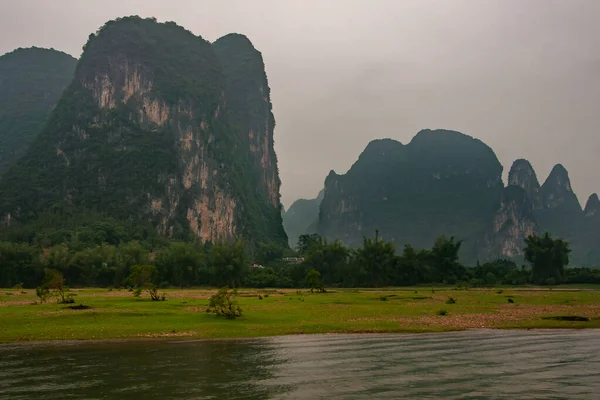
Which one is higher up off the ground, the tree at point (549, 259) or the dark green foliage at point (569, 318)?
the tree at point (549, 259)

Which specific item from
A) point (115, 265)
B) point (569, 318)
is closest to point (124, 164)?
point (115, 265)

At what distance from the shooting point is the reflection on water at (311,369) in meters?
15.1

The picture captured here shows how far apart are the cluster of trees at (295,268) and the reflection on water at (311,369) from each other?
69.9 meters

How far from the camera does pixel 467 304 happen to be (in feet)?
152

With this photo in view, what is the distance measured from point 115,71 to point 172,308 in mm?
181967

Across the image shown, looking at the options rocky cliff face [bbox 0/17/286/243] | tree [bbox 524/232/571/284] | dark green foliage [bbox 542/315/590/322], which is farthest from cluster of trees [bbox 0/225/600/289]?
rocky cliff face [bbox 0/17/286/243]

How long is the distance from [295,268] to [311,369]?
3555 inches

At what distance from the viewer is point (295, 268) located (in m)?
108

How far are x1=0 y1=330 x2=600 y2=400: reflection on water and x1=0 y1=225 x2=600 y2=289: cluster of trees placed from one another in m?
69.9

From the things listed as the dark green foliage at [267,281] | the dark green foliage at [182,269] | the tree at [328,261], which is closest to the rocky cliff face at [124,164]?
the dark green foliage at [182,269]

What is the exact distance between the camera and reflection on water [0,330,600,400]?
1509 centimetres

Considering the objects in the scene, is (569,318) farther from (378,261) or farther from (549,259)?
(549,259)

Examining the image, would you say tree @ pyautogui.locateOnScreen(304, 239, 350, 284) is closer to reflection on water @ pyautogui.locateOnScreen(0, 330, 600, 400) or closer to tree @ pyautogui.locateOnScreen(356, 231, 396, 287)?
tree @ pyautogui.locateOnScreen(356, 231, 396, 287)

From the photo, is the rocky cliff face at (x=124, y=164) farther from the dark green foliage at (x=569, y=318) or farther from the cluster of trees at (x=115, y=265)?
the dark green foliage at (x=569, y=318)
